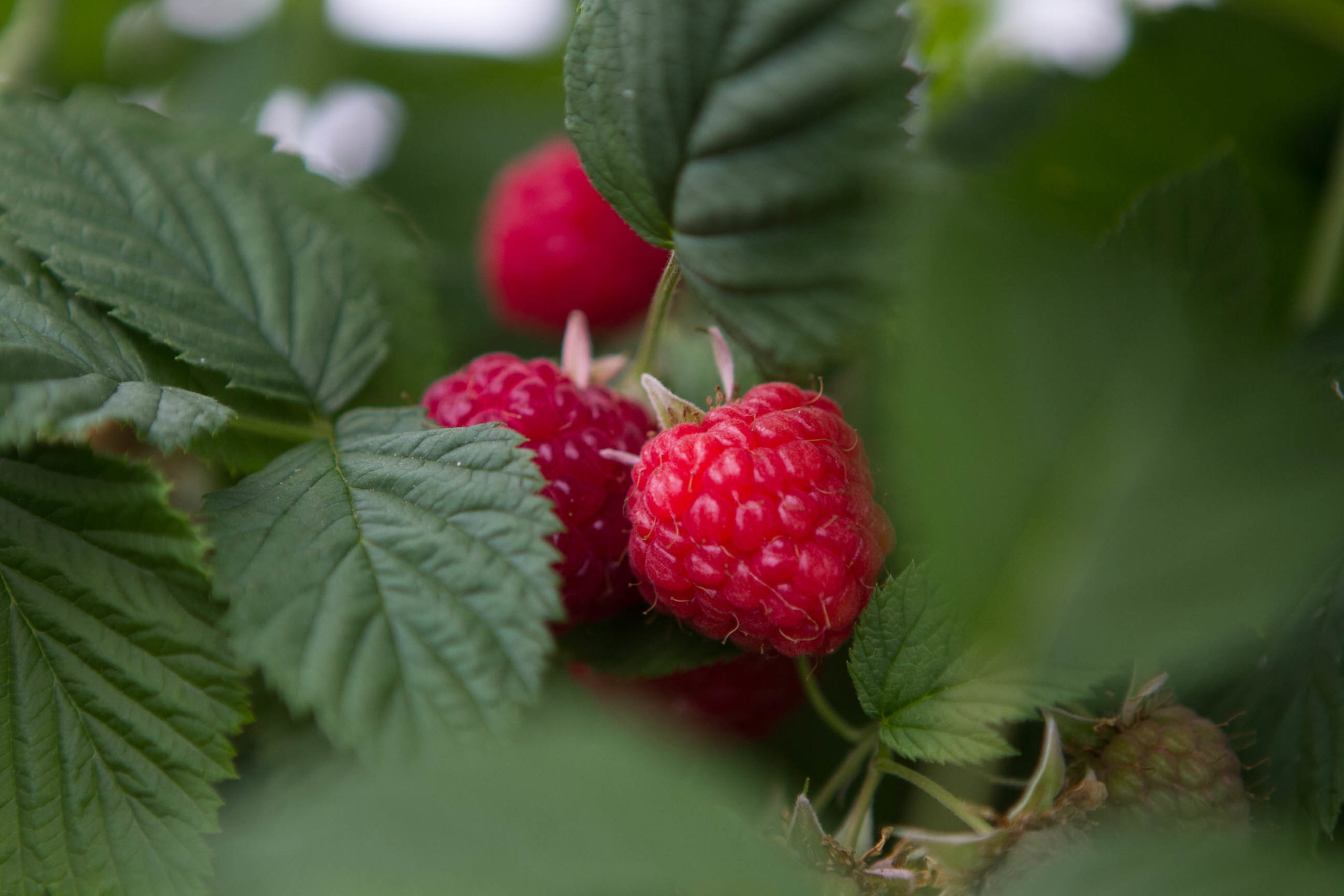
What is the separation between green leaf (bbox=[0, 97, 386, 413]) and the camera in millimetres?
544

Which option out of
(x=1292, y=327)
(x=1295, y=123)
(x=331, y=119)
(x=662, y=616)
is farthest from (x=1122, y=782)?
(x=331, y=119)

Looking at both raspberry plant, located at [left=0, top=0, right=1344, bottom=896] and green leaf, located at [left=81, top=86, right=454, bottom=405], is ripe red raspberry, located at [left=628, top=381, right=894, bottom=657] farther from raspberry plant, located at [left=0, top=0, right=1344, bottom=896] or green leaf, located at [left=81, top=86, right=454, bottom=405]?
green leaf, located at [left=81, top=86, right=454, bottom=405]

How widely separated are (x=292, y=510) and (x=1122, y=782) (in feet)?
1.35

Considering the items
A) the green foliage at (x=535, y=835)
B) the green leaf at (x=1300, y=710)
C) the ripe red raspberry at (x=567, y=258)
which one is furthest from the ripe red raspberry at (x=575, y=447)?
the ripe red raspberry at (x=567, y=258)

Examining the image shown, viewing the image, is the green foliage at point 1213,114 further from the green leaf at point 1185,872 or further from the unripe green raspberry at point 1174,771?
the green leaf at point 1185,872

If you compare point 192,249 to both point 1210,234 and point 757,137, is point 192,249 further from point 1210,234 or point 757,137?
point 1210,234

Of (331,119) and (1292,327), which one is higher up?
(1292,327)

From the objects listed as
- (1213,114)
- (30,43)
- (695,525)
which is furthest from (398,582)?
(30,43)

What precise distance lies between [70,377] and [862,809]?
42 cm

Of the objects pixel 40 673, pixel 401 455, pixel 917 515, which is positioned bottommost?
pixel 40 673

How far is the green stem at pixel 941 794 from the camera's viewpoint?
1.49ft

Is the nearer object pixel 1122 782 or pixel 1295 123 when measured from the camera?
pixel 1122 782

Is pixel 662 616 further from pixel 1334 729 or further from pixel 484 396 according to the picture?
pixel 1334 729

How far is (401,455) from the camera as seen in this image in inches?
20.2
